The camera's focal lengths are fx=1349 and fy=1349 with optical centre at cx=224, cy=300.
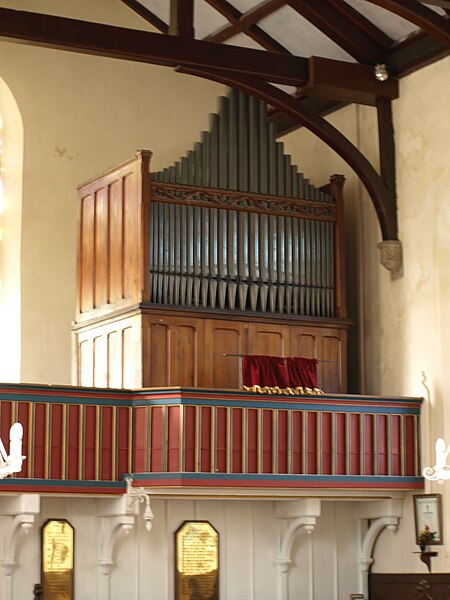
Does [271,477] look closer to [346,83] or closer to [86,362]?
[86,362]

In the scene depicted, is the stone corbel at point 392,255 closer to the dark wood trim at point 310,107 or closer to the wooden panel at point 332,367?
the wooden panel at point 332,367

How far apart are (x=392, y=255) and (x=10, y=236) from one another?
5.87 metres

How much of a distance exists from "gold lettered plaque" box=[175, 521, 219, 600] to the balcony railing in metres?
1.43

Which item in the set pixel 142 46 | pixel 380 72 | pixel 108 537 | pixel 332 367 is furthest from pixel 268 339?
pixel 142 46

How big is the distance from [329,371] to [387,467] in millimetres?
1671

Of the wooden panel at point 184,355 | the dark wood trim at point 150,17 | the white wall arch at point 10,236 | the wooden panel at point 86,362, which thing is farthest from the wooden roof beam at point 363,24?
the wooden panel at point 86,362

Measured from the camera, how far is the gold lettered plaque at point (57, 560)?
57.1 feet

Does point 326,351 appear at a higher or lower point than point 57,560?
higher

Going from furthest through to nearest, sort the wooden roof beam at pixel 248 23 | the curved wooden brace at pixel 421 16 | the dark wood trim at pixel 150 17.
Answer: the dark wood trim at pixel 150 17 → the wooden roof beam at pixel 248 23 → the curved wooden brace at pixel 421 16

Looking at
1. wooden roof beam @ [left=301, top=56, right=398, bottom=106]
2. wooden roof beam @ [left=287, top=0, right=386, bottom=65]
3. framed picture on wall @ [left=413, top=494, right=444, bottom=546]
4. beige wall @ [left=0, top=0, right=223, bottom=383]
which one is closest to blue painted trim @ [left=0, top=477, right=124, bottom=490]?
beige wall @ [left=0, top=0, right=223, bottom=383]

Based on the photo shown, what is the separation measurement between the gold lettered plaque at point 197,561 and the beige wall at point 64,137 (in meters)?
3.38

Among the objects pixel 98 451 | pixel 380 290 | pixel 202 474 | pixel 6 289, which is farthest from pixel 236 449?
pixel 6 289

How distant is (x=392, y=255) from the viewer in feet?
62.6

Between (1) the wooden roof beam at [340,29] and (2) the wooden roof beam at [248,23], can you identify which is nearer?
(1) the wooden roof beam at [340,29]
